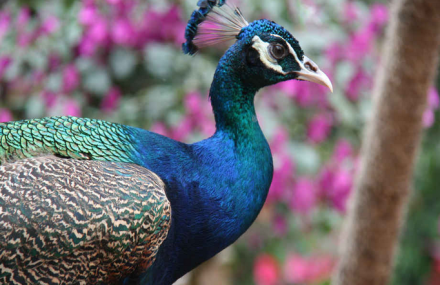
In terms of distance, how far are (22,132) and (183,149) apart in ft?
1.46

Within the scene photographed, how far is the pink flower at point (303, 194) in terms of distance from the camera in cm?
259

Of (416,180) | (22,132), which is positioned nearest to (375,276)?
(22,132)

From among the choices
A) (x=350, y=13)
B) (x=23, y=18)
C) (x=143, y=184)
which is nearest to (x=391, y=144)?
(x=350, y=13)

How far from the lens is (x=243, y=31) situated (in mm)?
1769

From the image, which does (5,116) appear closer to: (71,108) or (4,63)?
(4,63)

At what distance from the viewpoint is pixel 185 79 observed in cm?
262

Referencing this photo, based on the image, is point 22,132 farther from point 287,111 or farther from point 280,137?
point 287,111

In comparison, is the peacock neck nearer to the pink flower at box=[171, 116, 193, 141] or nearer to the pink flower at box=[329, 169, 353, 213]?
the pink flower at box=[171, 116, 193, 141]

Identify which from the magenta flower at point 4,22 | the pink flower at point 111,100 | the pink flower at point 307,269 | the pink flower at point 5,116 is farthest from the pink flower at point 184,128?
the pink flower at point 307,269

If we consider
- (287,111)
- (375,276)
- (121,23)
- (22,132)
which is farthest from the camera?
(287,111)

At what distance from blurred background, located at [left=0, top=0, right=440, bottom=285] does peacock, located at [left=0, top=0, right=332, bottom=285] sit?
606mm

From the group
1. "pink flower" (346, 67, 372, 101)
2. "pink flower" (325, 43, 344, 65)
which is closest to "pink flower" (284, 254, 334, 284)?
"pink flower" (346, 67, 372, 101)

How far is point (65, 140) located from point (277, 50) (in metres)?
0.66

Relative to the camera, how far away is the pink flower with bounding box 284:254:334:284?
3736 mm
